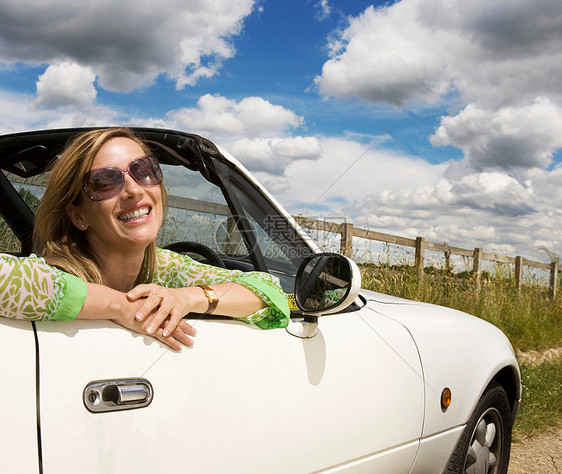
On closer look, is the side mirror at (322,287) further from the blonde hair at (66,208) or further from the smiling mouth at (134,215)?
the blonde hair at (66,208)

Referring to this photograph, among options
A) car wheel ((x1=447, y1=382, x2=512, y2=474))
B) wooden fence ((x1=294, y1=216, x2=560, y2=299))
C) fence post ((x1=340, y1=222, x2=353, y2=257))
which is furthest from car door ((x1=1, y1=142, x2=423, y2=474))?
fence post ((x1=340, y1=222, x2=353, y2=257))

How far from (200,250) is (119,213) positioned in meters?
0.64

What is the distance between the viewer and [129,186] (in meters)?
1.93

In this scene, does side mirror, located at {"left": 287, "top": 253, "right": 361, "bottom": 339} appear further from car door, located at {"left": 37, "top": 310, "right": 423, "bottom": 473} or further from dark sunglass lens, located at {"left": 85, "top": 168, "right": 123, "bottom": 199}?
dark sunglass lens, located at {"left": 85, "top": 168, "right": 123, "bottom": 199}

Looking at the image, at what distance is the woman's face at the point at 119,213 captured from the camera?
1913mm

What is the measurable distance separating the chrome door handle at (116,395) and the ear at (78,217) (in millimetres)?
757

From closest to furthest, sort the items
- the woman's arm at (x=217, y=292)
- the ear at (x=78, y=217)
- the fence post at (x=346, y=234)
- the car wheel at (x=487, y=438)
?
the woman's arm at (x=217, y=292) < the ear at (x=78, y=217) < the car wheel at (x=487, y=438) < the fence post at (x=346, y=234)

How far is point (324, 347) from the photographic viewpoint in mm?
1970

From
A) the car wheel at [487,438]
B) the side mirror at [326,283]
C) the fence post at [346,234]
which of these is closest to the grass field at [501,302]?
the fence post at [346,234]

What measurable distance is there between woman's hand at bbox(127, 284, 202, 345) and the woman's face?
39cm

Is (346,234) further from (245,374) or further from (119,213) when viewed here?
(245,374)

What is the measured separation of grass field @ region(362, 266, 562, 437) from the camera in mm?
8188

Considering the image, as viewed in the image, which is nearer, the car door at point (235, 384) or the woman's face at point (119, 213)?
the car door at point (235, 384)

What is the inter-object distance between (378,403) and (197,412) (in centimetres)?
86
